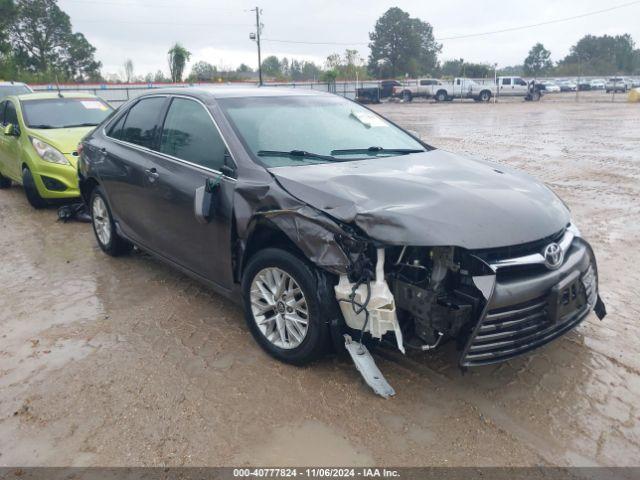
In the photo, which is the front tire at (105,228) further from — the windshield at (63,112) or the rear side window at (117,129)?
the windshield at (63,112)

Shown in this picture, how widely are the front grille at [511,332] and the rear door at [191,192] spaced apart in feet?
5.67

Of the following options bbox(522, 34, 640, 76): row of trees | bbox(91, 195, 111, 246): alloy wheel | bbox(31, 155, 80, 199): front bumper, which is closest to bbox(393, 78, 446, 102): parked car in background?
bbox(31, 155, 80, 199): front bumper

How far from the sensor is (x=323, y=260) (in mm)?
2967

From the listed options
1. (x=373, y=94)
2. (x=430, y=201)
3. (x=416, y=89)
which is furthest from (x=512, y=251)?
(x=416, y=89)

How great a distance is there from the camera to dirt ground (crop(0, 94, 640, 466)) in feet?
8.79

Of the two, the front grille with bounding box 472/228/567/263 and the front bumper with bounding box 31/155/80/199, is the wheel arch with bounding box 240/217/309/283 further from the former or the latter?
the front bumper with bounding box 31/155/80/199

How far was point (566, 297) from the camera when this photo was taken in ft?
9.79

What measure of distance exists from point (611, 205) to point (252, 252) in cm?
568

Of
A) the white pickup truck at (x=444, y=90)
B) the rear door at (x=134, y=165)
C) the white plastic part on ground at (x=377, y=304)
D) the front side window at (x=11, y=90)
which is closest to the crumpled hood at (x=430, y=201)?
the white plastic part on ground at (x=377, y=304)

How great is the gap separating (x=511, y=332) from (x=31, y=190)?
7.11 meters

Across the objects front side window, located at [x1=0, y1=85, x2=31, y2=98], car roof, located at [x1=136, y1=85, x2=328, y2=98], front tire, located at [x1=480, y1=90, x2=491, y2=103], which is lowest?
car roof, located at [x1=136, y1=85, x2=328, y2=98]

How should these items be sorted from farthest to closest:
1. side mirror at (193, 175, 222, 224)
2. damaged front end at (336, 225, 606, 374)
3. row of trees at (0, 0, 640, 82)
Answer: row of trees at (0, 0, 640, 82)
side mirror at (193, 175, 222, 224)
damaged front end at (336, 225, 606, 374)

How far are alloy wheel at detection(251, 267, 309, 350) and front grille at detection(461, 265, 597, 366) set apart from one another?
0.97 metres

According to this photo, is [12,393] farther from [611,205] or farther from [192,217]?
[611,205]
